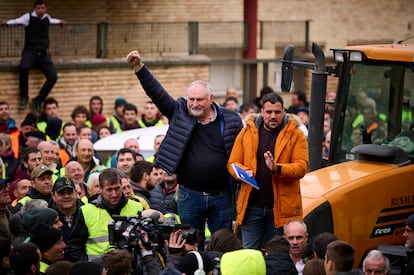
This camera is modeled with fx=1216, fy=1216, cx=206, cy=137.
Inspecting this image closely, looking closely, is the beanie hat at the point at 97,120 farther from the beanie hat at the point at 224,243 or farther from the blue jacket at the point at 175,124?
the beanie hat at the point at 224,243

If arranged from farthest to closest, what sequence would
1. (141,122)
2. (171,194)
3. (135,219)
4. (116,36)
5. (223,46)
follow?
(223,46) < (116,36) < (141,122) < (171,194) < (135,219)

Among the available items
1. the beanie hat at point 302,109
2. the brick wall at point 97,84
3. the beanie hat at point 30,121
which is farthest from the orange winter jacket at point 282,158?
the brick wall at point 97,84

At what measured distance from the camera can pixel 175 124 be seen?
36.3 feet

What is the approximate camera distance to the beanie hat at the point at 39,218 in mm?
10406

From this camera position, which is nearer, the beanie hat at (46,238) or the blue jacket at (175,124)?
the beanie hat at (46,238)

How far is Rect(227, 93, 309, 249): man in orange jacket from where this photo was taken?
35.7 ft

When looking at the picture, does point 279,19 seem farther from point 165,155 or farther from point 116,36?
point 165,155

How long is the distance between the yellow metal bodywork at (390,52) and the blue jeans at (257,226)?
2169 mm

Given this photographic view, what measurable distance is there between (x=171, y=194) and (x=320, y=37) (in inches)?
635

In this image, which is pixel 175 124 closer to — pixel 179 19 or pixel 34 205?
pixel 34 205

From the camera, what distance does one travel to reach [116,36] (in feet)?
78.3

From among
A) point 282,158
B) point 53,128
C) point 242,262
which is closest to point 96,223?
point 282,158

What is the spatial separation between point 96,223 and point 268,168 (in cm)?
161

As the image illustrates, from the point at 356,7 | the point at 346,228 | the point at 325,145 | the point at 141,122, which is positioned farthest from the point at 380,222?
the point at 356,7
